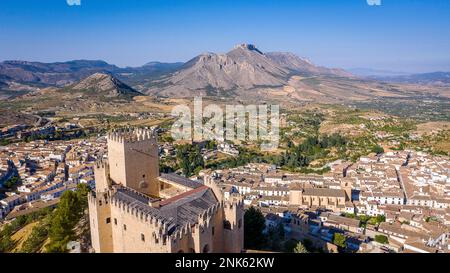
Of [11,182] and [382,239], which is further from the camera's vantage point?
[11,182]

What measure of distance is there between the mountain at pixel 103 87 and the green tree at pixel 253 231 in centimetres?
12365

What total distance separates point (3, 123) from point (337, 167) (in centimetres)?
7780

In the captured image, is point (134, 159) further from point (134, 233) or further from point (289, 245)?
point (289, 245)

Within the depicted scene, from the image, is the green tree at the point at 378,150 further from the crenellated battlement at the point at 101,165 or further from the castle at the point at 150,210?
the crenellated battlement at the point at 101,165

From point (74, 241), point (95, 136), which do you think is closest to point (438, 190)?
point (74, 241)

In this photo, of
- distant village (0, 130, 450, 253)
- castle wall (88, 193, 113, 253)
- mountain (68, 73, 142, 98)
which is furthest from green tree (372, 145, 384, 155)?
mountain (68, 73, 142, 98)

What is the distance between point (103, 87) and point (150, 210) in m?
140

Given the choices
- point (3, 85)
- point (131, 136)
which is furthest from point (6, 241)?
point (3, 85)

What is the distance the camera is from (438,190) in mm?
42625

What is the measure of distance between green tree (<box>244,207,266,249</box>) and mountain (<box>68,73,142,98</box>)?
123649mm

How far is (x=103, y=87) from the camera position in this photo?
147 meters

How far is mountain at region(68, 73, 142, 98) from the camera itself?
141 meters

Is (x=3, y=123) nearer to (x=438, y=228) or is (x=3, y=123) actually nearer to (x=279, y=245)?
(x=279, y=245)

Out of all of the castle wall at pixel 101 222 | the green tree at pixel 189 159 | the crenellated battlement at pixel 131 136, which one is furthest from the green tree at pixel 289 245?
the green tree at pixel 189 159
